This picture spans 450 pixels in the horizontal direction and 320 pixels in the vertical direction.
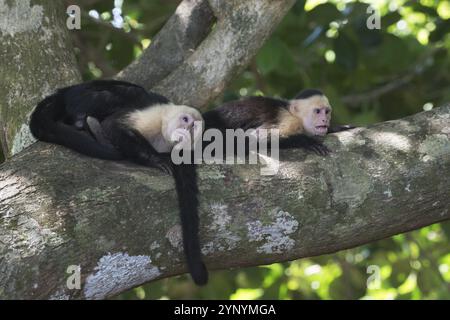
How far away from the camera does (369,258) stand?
5582 mm

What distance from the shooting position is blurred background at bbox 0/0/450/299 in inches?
183

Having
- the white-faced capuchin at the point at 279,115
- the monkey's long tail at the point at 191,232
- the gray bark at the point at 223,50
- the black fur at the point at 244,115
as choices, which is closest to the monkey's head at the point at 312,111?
the white-faced capuchin at the point at 279,115

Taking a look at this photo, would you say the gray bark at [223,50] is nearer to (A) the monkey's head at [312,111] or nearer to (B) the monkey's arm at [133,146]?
(B) the monkey's arm at [133,146]

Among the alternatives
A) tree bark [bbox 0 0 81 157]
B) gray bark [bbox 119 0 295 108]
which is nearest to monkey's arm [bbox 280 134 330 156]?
gray bark [bbox 119 0 295 108]

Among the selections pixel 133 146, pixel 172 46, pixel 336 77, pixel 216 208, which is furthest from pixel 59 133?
pixel 336 77

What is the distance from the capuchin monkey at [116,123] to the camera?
Result: 2818 mm

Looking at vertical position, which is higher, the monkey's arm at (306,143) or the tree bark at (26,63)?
the tree bark at (26,63)

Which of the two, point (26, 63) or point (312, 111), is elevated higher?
point (26, 63)

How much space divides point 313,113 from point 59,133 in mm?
1625

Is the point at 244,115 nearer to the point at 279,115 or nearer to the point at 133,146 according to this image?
the point at 279,115

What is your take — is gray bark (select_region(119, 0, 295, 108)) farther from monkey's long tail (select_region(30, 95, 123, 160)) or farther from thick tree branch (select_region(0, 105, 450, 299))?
thick tree branch (select_region(0, 105, 450, 299))

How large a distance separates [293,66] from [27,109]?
2.14 m

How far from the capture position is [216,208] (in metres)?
2.45

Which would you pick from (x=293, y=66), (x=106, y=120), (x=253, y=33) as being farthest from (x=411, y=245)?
(x=106, y=120)
